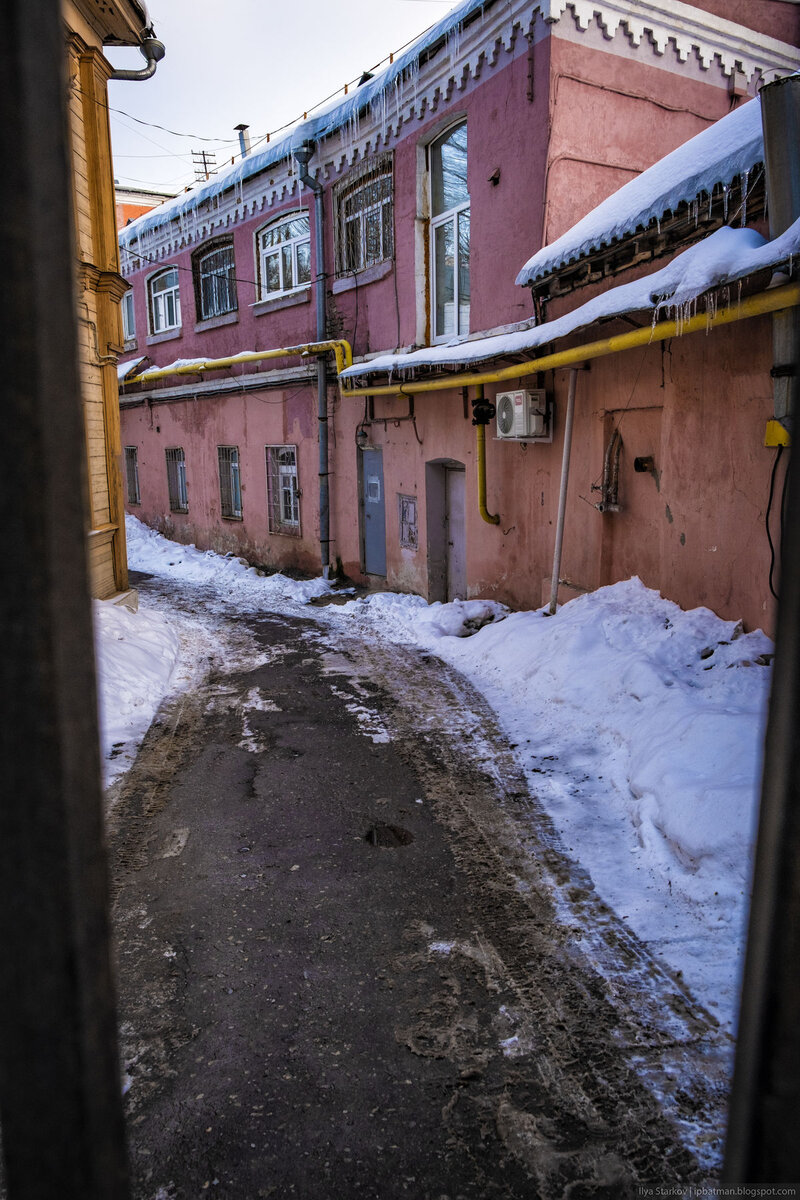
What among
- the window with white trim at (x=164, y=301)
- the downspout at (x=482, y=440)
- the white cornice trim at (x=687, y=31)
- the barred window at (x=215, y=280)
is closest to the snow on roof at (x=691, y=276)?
the downspout at (x=482, y=440)

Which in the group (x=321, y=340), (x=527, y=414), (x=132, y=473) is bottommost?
(x=132, y=473)

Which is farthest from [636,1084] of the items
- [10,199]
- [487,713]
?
[487,713]

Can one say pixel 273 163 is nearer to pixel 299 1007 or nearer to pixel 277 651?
pixel 277 651

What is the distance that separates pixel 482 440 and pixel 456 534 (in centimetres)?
179

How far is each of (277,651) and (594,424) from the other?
431 cm

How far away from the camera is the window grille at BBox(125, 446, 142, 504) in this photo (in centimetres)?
2034

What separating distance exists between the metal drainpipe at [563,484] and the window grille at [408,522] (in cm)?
349

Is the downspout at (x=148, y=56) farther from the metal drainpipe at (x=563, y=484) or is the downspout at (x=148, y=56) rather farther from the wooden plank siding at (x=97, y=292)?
the metal drainpipe at (x=563, y=484)

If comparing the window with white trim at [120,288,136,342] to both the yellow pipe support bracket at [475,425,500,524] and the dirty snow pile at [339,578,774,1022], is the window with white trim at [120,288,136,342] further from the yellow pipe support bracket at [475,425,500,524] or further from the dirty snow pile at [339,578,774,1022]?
the dirty snow pile at [339,578,774,1022]

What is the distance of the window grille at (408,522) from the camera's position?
11648 mm

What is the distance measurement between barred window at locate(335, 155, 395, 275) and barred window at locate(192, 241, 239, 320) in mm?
3542

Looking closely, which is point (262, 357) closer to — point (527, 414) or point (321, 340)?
point (321, 340)

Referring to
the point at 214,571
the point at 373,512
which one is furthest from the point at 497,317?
the point at 214,571

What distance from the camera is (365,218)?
39.8 feet
